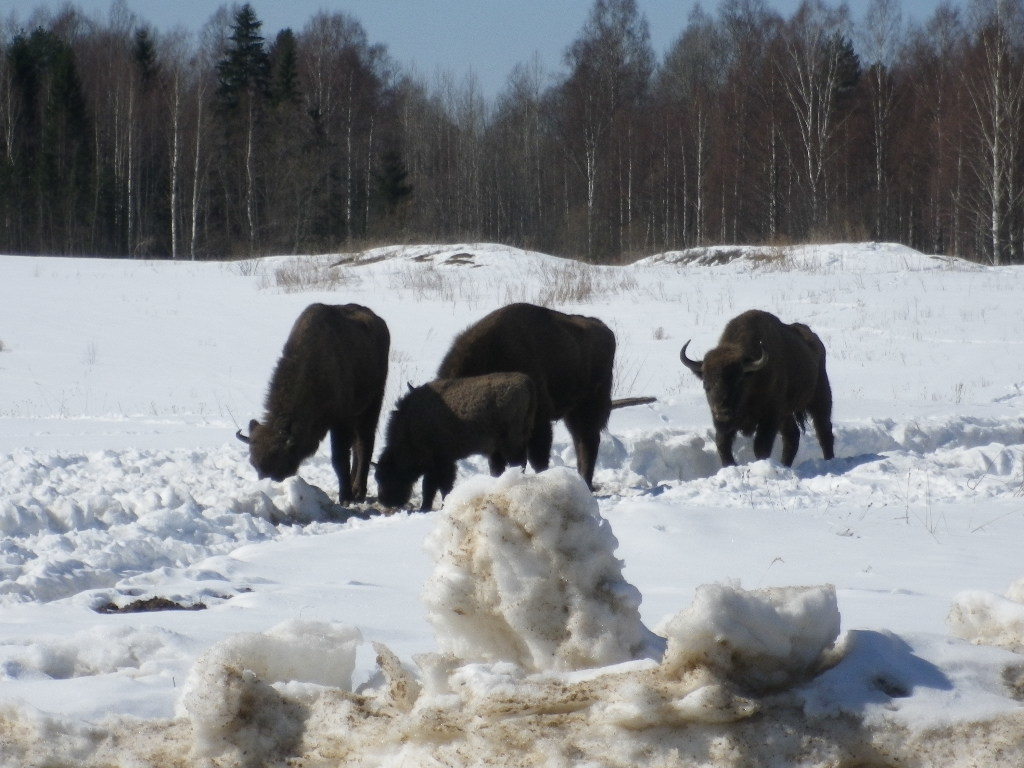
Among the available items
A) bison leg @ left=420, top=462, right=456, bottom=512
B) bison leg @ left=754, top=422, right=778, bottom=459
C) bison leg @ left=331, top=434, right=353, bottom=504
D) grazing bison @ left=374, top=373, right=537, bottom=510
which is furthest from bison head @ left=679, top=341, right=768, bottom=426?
bison leg @ left=331, top=434, right=353, bottom=504

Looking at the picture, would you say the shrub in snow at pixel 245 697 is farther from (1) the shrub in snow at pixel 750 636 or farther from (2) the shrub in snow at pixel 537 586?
(1) the shrub in snow at pixel 750 636

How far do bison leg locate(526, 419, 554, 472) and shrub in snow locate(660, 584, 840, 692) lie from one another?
7811 millimetres

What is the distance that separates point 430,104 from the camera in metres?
68.1

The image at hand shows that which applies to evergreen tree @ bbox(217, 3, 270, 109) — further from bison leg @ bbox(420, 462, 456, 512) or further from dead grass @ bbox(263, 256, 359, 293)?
bison leg @ bbox(420, 462, 456, 512)

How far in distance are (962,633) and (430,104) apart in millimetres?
67188

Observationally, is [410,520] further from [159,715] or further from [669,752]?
[669,752]

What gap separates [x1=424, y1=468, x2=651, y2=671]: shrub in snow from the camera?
2850 mm

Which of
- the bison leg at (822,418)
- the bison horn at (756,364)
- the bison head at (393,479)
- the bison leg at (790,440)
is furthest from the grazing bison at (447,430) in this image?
the bison leg at (822,418)

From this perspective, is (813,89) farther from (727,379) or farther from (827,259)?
(727,379)

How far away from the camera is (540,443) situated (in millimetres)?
10625

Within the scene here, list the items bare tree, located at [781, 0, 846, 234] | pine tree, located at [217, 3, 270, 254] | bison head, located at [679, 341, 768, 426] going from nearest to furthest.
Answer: bison head, located at [679, 341, 768, 426] → bare tree, located at [781, 0, 846, 234] → pine tree, located at [217, 3, 270, 254]

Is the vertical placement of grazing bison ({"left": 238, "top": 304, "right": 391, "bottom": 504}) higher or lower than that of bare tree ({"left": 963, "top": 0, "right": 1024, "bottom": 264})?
lower

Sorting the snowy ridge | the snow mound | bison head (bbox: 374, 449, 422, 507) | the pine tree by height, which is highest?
the pine tree

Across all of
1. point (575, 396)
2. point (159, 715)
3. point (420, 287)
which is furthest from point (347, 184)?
point (159, 715)
